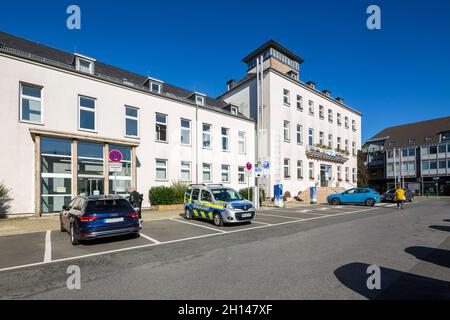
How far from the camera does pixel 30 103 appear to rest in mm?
14781

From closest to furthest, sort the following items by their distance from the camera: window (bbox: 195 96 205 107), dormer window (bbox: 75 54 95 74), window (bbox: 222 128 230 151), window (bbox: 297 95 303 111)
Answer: dormer window (bbox: 75 54 95 74), window (bbox: 195 96 205 107), window (bbox: 222 128 230 151), window (bbox: 297 95 303 111)

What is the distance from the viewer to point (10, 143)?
13.7 metres

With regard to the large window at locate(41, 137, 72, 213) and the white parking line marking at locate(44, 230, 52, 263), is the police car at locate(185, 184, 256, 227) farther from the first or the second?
the large window at locate(41, 137, 72, 213)

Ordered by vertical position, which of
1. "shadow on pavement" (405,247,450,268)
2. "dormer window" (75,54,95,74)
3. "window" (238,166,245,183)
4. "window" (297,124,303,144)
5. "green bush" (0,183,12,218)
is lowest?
"shadow on pavement" (405,247,450,268)

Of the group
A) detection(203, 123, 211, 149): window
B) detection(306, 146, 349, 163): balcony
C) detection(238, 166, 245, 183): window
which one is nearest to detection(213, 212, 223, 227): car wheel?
detection(203, 123, 211, 149): window

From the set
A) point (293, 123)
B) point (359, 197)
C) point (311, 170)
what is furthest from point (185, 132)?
point (311, 170)

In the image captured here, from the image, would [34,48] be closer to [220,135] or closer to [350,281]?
[220,135]

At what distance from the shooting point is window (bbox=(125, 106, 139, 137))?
18797mm

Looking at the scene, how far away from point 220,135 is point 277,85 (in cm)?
861

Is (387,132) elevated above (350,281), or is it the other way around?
(387,132)

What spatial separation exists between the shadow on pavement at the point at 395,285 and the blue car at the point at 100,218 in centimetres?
603

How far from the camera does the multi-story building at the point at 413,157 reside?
51688 mm

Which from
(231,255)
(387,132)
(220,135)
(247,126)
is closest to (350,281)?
(231,255)

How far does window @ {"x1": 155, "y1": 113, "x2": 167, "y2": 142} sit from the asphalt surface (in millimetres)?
12013
